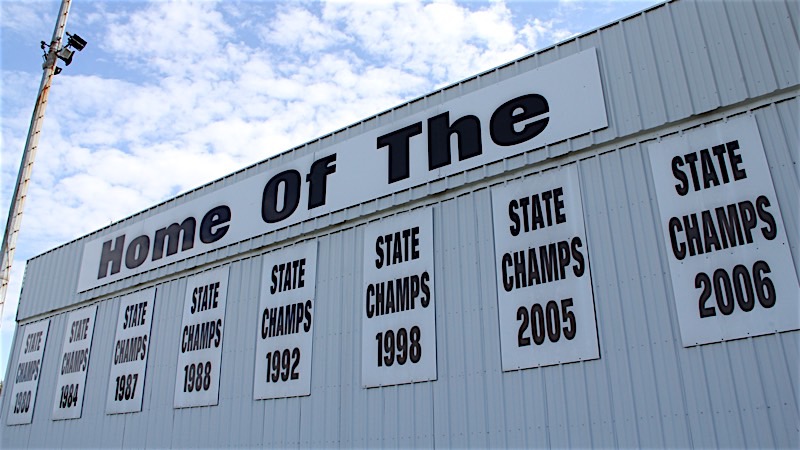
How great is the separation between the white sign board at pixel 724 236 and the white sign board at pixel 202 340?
9.47 metres

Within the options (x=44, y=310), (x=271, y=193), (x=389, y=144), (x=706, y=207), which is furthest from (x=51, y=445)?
(x=706, y=207)

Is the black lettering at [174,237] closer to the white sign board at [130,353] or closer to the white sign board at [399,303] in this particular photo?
the white sign board at [130,353]

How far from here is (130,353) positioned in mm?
15266

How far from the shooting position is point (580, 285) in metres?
9.23

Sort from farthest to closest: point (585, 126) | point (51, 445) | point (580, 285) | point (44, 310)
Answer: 1. point (44, 310)
2. point (51, 445)
3. point (585, 126)
4. point (580, 285)

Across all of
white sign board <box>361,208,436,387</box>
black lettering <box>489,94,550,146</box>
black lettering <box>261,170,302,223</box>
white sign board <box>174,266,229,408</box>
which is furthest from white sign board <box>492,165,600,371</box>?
white sign board <box>174,266,229,408</box>

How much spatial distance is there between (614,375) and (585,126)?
401cm

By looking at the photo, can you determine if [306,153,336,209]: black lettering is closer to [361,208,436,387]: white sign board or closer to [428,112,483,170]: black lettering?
[361,208,436,387]: white sign board

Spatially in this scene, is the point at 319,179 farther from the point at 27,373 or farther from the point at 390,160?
the point at 27,373

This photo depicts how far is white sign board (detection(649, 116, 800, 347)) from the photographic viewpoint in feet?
25.7

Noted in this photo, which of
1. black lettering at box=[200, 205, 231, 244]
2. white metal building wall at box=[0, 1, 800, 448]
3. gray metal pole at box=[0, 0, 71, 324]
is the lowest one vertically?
white metal building wall at box=[0, 1, 800, 448]

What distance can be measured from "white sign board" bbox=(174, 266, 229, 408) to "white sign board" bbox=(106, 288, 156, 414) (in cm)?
139

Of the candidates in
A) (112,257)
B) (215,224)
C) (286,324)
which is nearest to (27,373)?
(112,257)

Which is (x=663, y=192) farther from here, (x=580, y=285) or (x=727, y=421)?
(x=727, y=421)
